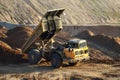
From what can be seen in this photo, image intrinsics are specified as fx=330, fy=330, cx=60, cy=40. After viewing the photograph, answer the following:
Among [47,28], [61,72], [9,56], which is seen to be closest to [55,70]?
[61,72]

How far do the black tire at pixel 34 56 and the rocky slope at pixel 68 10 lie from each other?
2971 centimetres

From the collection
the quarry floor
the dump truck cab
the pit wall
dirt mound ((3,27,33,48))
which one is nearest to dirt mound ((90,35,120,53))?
dirt mound ((3,27,33,48))

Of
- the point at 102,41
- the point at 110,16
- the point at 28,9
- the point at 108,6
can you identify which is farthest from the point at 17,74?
the point at 108,6

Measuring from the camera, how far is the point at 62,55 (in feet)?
77.2

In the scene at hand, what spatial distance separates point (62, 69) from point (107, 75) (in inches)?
132

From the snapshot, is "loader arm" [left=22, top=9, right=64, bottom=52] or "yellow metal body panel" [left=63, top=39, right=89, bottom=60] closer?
"yellow metal body panel" [left=63, top=39, right=89, bottom=60]

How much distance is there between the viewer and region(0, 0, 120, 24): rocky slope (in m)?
56.6

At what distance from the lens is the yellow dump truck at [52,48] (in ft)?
77.0

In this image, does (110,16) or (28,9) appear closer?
(28,9)

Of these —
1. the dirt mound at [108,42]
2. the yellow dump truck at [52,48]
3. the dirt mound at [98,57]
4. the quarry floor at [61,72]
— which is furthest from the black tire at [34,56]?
the dirt mound at [108,42]

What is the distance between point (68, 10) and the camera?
67250mm

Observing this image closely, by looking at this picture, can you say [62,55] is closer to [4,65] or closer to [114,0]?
[4,65]

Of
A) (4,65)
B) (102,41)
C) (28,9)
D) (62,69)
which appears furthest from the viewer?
(28,9)

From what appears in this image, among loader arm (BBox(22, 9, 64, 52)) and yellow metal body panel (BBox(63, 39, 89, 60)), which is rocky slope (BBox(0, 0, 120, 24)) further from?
yellow metal body panel (BBox(63, 39, 89, 60))
